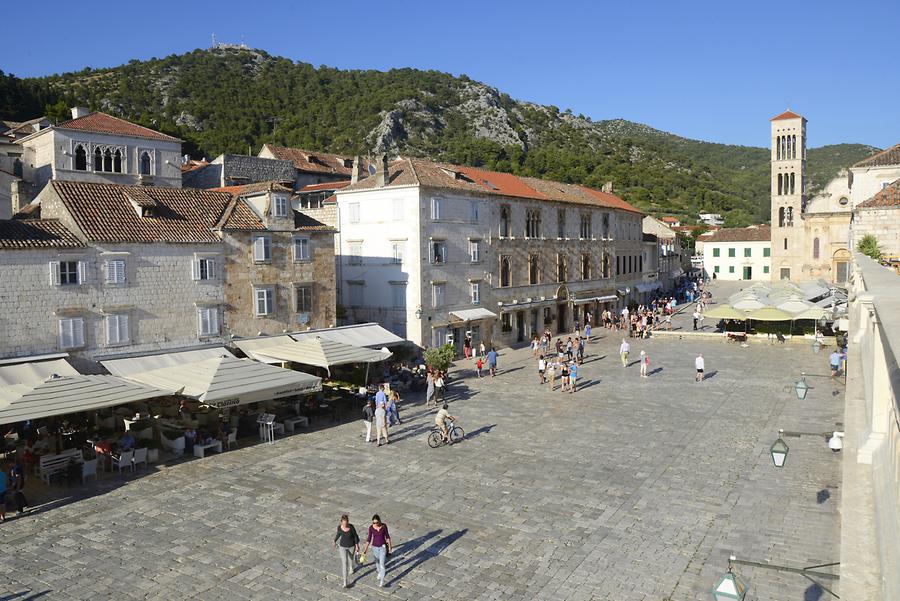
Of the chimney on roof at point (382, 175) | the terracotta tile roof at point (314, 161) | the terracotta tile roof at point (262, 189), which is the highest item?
the terracotta tile roof at point (314, 161)

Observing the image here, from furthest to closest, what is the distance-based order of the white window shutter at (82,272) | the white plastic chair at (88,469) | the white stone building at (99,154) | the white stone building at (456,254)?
1. the white stone building at (99,154)
2. the white stone building at (456,254)
3. the white window shutter at (82,272)
4. the white plastic chair at (88,469)

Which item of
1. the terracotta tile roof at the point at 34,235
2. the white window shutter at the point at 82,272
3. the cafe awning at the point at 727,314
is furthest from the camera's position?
the cafe awning at the point at 727,314

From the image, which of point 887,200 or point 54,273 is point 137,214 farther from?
point 887,200

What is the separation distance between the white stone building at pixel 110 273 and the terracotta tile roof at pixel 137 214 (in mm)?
39

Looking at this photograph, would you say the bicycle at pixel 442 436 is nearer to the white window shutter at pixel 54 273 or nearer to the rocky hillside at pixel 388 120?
the white window shutter at pixel 54 273

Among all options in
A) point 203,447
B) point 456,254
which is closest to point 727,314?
point 456,254

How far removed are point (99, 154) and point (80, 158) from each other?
49.0 inches

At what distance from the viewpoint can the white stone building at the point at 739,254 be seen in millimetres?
90875

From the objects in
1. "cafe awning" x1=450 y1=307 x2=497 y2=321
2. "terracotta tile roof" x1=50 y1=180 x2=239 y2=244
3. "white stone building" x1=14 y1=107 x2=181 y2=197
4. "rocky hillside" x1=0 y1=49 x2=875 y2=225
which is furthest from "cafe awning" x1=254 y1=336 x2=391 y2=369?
"rocky hillside" x1=0 y1=49 x2=875 y2=225

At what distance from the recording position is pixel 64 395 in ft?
56.1

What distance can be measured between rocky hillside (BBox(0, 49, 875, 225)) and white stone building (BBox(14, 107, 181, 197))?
28.8m

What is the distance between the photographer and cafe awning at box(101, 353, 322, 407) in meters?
19.0

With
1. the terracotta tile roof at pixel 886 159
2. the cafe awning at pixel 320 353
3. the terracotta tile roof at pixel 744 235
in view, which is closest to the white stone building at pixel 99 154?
the cafe awning at pixel 320 353

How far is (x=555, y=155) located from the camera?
124 metres
